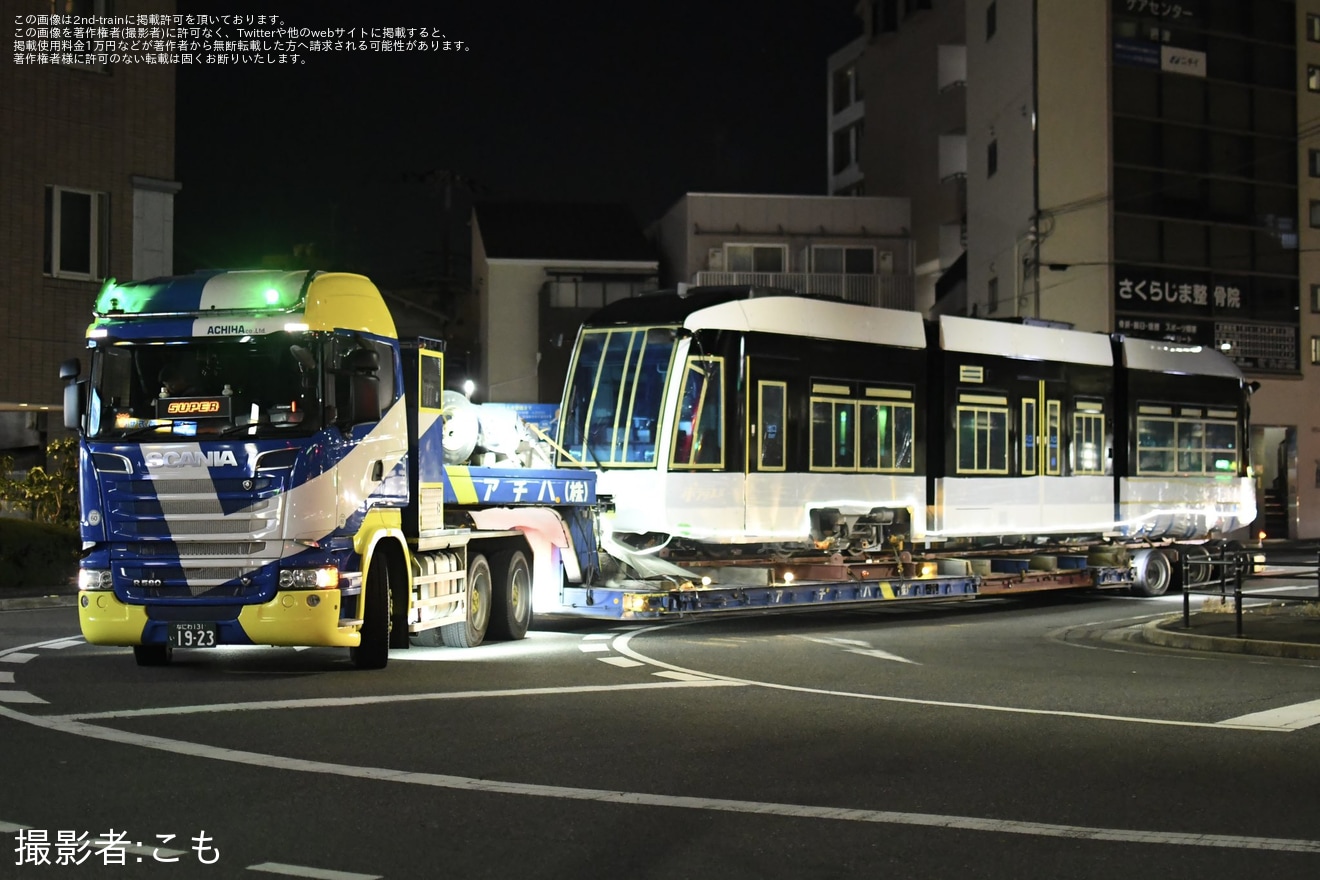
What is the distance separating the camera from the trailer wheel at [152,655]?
46.8 ft

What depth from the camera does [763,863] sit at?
6.97m

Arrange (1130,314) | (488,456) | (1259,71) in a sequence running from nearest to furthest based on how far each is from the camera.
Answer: (488,456) < (1130,314) < (1259,71)

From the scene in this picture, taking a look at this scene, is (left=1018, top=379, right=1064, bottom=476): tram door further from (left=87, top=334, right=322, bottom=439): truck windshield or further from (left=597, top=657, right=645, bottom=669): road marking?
(left=87, top=334, right=322, bottom=439): truck windshield

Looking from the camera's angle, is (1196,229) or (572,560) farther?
(1196,229)

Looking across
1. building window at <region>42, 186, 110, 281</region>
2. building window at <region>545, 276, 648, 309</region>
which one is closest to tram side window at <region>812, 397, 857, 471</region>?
building window at <region>42, 186, 110, 281</region>

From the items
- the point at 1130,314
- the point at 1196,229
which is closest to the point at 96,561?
the point at 1130,314

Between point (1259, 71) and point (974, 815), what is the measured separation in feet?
149

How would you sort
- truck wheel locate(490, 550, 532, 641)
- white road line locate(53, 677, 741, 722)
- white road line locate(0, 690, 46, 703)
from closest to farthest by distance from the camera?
white road line locate(53, 677, 741, 722), white road line locate(0, 690, 46, 703), truck wheel locate(490, 550, 532, 641)

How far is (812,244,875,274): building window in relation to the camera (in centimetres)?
5409

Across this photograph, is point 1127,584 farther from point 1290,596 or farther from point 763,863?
point 763,863

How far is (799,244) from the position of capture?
53.9 metres

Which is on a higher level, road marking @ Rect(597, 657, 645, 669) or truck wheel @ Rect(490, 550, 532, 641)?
truck wheel @ Rect(490, 550, 532, 641)

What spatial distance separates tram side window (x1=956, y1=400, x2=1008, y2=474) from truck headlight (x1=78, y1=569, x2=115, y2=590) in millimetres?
12488

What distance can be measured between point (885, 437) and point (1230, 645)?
19.5ft
